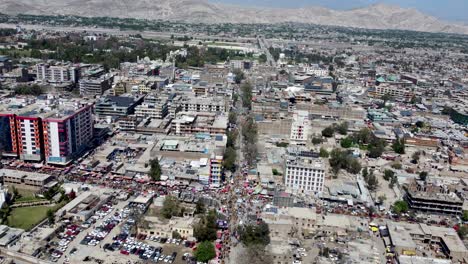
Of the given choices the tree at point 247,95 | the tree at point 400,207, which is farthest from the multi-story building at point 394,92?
the tree at point 400,207

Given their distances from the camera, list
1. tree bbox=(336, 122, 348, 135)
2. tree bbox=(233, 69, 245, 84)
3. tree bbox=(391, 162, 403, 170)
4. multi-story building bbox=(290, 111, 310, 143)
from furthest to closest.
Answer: tree bbox=(233, 69, 245, 84) < tree bbox=(336, 122, 348, 135) < multi-story building bbox=(290, 111, 310, 143) < tree bbox=(391, 162, 403, 170)

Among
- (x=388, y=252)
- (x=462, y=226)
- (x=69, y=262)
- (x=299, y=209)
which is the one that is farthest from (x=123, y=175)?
(x=462, y=226)

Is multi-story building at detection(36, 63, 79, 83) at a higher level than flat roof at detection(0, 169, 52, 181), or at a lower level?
higher

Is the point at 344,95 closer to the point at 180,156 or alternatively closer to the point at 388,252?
the point at 180,156

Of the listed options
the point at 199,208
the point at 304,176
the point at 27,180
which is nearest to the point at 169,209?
the point at 199,208

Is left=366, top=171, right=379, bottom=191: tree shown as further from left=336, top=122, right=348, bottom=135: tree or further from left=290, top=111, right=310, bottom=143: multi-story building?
left=336, top=122, right=348, bottom=135: tree

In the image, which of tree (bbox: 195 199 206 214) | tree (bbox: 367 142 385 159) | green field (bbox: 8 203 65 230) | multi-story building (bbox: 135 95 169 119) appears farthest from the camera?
multi-story building (bbox: 135 95 169 119)

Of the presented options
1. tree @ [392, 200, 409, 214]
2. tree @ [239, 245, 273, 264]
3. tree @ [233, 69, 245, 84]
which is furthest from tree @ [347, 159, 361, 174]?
tree @ [233, 69, 245, 84]
